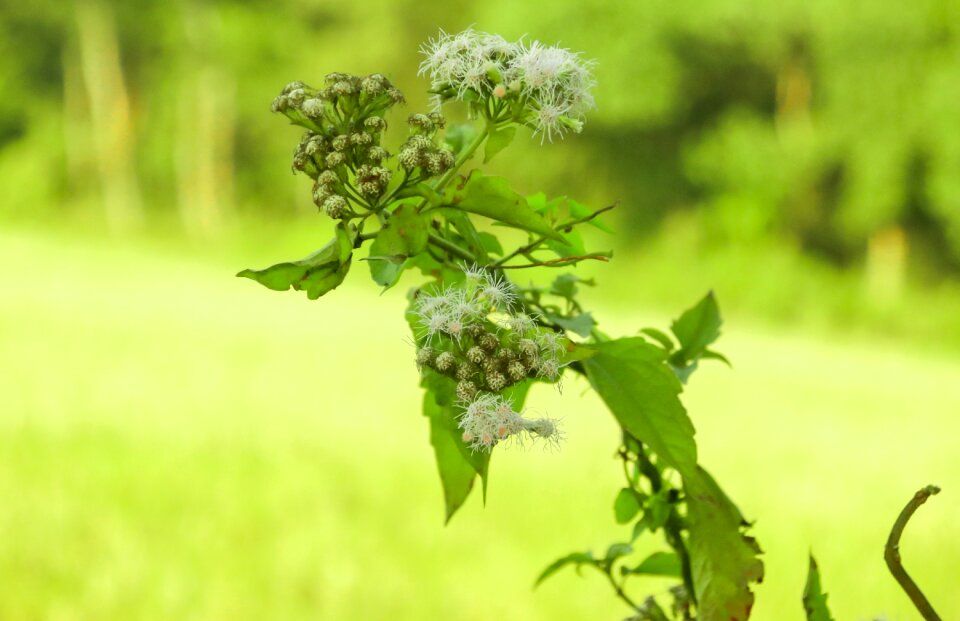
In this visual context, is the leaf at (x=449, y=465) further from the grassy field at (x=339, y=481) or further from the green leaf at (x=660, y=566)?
the grassy field at (x=339, y=481)

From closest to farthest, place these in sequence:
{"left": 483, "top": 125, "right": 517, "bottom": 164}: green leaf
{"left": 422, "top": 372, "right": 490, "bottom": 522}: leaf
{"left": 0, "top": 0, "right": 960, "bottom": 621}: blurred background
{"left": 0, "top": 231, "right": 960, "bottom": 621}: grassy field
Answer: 1. {"left": 483, "top": 125, "right": 517, "bottom": 164}: green leaf
2. {"left": 422, "top": 372, "right": 490, "bottom": 522}: leaf
3. {"left": 0, "top": 231, "right": 960, "bottom": 621}: grassy field
4. {"left": 0, "top": 0, "right": 960, "bottom": 621}: blurred background

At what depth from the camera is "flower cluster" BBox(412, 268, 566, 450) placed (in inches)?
18.1

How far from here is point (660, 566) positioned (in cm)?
78

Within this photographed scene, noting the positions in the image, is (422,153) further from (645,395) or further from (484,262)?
(645,395)

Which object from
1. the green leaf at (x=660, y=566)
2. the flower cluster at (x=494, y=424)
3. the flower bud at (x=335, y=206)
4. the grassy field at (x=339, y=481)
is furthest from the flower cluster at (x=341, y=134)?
the grassy field at (x=339, y=481)

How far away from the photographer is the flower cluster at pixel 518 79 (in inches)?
21.2

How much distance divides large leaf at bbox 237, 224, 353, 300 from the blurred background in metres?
0.10

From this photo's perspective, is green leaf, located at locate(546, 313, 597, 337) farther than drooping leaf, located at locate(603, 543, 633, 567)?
No

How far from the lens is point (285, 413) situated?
568 centimetres

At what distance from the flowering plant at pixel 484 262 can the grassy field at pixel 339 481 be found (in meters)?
1.30

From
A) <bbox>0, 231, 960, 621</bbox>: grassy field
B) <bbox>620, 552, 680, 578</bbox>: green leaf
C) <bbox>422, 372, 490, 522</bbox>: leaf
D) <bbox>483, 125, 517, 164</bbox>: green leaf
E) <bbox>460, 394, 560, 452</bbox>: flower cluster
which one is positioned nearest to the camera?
<bbox>460, 394, 560, 452</bbox>: flower cluster

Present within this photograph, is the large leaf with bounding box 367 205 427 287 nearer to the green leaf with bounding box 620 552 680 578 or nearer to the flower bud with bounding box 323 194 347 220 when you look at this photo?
the flower bud with bounding box 323 194 347 220

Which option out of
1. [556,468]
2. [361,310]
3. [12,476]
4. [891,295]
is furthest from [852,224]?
[12,476]

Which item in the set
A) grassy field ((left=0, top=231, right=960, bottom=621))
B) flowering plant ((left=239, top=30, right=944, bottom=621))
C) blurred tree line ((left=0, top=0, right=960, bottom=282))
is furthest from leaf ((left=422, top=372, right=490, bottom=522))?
blurred tree line ((left=0, top=0, right=960, bottom=282))
